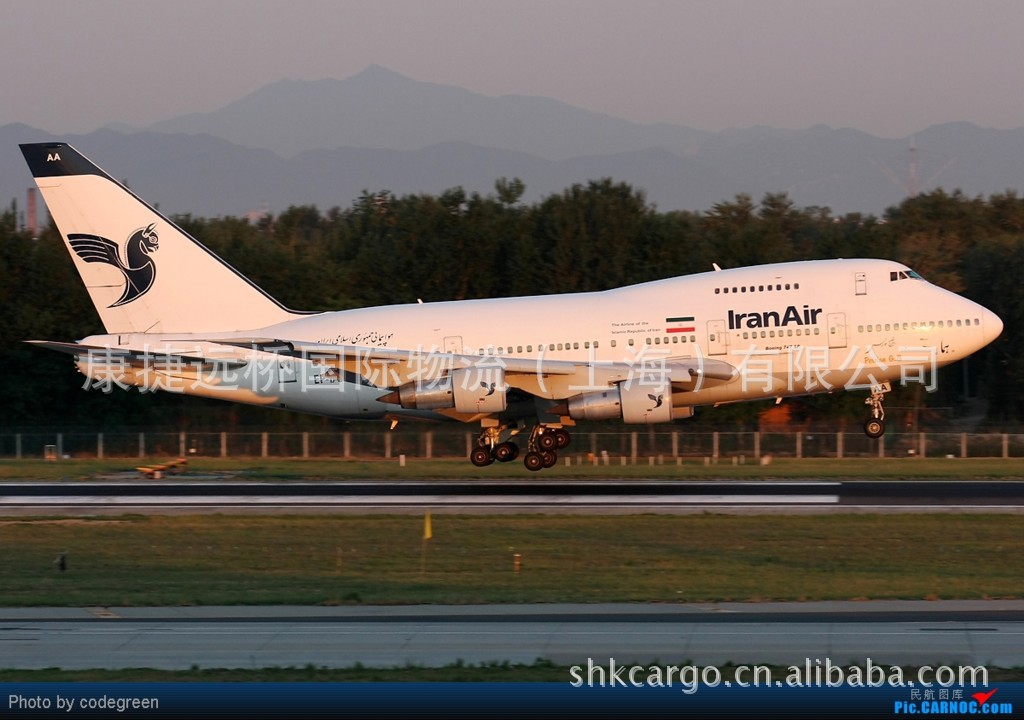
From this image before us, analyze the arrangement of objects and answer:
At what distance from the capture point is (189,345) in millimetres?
38375

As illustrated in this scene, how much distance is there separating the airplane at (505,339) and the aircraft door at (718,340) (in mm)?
39

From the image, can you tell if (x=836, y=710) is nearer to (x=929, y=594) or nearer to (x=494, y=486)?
(x=929, y=594)

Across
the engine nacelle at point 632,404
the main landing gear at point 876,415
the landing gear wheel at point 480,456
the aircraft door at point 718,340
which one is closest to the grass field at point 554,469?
the landing gear wheel at point 480,456

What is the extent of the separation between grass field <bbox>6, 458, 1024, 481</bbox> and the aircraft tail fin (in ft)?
17.0

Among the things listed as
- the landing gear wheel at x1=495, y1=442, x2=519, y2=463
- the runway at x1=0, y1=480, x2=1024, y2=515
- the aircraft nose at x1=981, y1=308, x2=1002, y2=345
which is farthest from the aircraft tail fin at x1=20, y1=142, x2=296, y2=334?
the aircraft nose at x1=981, y1=308, x2=1002, y2=345

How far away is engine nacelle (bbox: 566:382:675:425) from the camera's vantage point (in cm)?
3422

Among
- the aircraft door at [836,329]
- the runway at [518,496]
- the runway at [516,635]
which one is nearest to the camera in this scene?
the runway at [516,635]

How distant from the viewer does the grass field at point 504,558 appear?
2027 centimetres

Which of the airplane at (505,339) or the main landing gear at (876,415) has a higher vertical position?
the airplane at (505,339)

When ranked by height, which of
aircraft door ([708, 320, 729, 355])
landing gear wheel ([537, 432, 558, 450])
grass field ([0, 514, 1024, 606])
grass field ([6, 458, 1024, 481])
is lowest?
grass field ([0, 514, 1024, 606])

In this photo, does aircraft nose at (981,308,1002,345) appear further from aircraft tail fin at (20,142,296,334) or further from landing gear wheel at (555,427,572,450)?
aircraft tail fin at (20,142,296,334)

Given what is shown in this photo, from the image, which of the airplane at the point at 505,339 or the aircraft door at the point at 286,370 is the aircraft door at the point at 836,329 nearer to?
the airplane at the point at 505,339

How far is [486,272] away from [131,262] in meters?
26.8

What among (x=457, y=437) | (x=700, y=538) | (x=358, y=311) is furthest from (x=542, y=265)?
(x=700, y=538)
